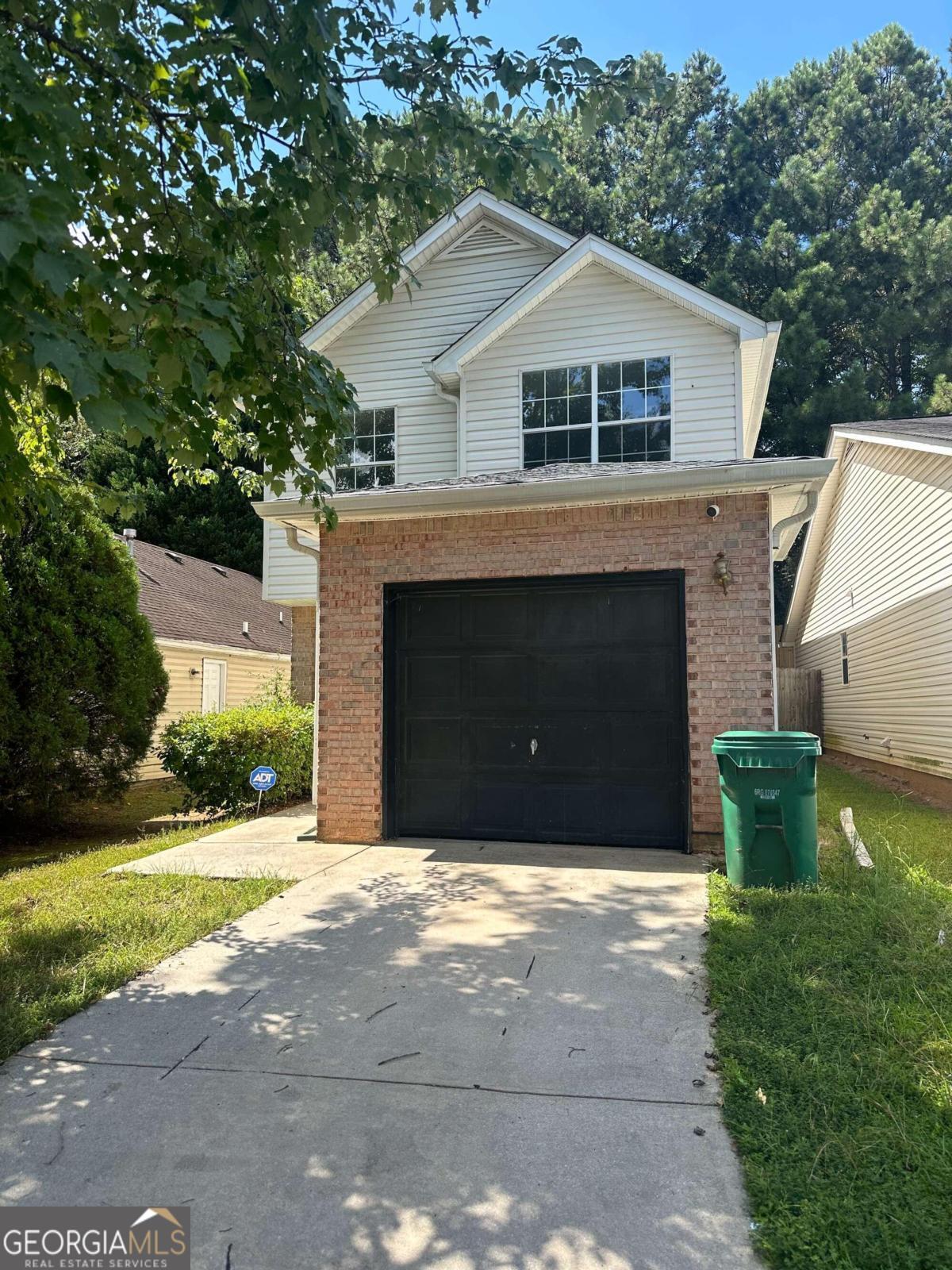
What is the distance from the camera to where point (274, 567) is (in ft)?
47.3

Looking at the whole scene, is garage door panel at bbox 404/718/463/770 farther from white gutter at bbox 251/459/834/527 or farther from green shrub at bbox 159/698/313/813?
green shrub at bbox 159/698/313/813

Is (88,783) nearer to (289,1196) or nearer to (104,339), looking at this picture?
(104,339)

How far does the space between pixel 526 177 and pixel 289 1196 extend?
5.00 meters

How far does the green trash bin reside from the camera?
Answer: 19.2 ft

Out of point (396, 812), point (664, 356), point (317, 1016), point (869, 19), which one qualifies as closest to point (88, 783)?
point (396, 812)

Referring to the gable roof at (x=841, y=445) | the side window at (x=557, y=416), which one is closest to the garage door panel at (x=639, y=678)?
the gable roof at (x=841, y=445)

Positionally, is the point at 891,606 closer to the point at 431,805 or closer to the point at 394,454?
the point at 394,454

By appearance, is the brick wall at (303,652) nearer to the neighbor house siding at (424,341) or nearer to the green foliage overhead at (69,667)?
the neighbor house siding at (424,341)

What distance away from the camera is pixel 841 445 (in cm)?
1494

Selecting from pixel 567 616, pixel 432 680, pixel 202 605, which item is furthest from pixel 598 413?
pixel 202 605

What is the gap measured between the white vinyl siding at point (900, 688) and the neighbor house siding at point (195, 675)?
12253 mm

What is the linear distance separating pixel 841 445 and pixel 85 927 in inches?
565

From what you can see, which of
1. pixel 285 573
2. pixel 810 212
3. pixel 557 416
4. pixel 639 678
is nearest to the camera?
pixel 639 678

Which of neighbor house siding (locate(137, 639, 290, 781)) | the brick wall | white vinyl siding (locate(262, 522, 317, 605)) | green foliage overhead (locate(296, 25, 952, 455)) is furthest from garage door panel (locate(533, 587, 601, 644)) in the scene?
green foliage overhead (locate(296, 25, 952, 455))
